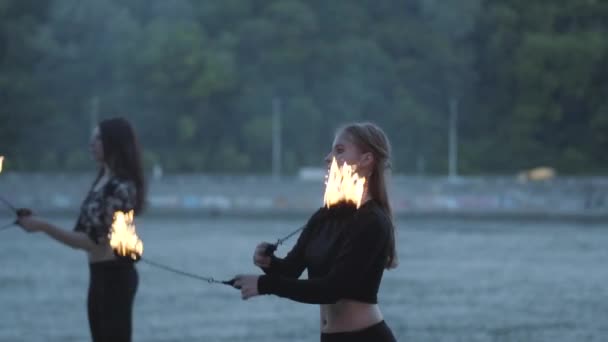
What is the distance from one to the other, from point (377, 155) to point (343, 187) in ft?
0.75

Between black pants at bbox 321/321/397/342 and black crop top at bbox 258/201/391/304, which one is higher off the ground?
black crop top at bbox 258/201/391/304

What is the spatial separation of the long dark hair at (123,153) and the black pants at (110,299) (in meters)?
0.31

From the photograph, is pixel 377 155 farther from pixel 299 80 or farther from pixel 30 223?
pixel 299 80

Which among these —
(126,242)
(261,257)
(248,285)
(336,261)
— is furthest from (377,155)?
(126,242)

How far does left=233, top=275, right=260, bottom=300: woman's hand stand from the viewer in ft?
14.3

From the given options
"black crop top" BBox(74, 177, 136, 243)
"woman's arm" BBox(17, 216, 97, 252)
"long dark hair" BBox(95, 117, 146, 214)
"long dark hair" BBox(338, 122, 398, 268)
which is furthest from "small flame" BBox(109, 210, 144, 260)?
"long dark hair" BBox(95, 117, 146, 214)

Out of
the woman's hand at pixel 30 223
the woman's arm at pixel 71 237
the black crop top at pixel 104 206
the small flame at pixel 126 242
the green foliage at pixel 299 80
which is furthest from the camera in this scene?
the green foliage at pixel 299 80

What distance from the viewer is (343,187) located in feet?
14.8

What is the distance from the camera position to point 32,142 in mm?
63344

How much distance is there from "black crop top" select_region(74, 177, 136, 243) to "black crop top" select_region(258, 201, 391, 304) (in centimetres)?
178

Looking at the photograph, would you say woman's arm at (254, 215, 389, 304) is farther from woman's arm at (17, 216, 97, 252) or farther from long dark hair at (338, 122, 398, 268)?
woman's arm at (17, 216, 97, 252)

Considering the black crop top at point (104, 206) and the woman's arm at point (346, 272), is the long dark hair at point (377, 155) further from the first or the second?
the black crop top at point (104, 206)

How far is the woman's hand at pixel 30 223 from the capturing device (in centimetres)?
579

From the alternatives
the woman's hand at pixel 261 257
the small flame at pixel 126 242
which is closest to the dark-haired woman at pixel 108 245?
the small flame at pixel 126 242
